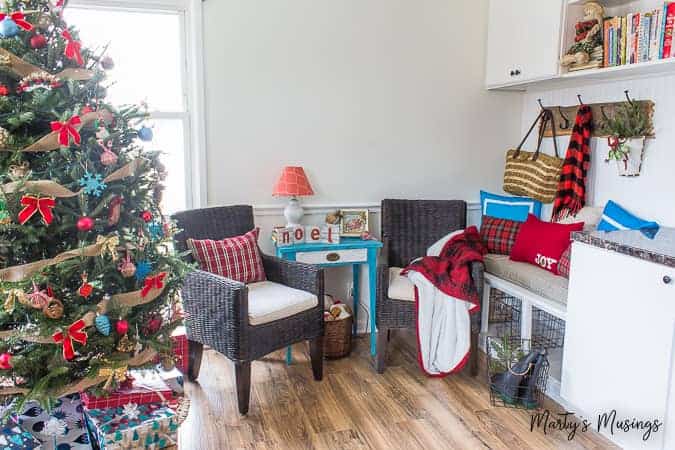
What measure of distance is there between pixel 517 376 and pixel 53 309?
80.7 inches

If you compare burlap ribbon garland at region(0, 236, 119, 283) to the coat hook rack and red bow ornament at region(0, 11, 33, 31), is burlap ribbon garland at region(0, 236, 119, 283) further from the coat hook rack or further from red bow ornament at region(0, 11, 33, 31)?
the coat hook rack

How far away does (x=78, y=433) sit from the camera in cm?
191

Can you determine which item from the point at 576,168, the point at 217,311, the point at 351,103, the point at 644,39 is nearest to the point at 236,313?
the point at 217,311

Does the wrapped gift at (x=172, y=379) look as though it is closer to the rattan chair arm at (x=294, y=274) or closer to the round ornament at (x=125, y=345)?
the round ornament at (x=125, y=345)

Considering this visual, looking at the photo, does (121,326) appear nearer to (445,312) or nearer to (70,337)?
(70,337)

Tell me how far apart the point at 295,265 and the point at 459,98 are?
64.4 inches

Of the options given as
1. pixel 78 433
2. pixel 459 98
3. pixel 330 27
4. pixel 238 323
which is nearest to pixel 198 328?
pixel 238 323

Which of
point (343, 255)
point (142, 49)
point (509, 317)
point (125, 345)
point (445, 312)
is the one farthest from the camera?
point (509, 317)

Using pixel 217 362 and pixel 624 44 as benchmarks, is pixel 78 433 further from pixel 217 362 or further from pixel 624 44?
pixel 624 44

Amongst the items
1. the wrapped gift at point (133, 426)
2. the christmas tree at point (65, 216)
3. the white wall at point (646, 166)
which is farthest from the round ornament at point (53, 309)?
the white wall at point (646, 166)

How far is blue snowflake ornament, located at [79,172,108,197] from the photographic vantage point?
5.47ft

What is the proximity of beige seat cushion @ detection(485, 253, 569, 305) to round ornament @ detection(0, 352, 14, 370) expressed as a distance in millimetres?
2291

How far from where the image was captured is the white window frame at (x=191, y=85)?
10.1 feet

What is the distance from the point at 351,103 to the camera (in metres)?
3.50
